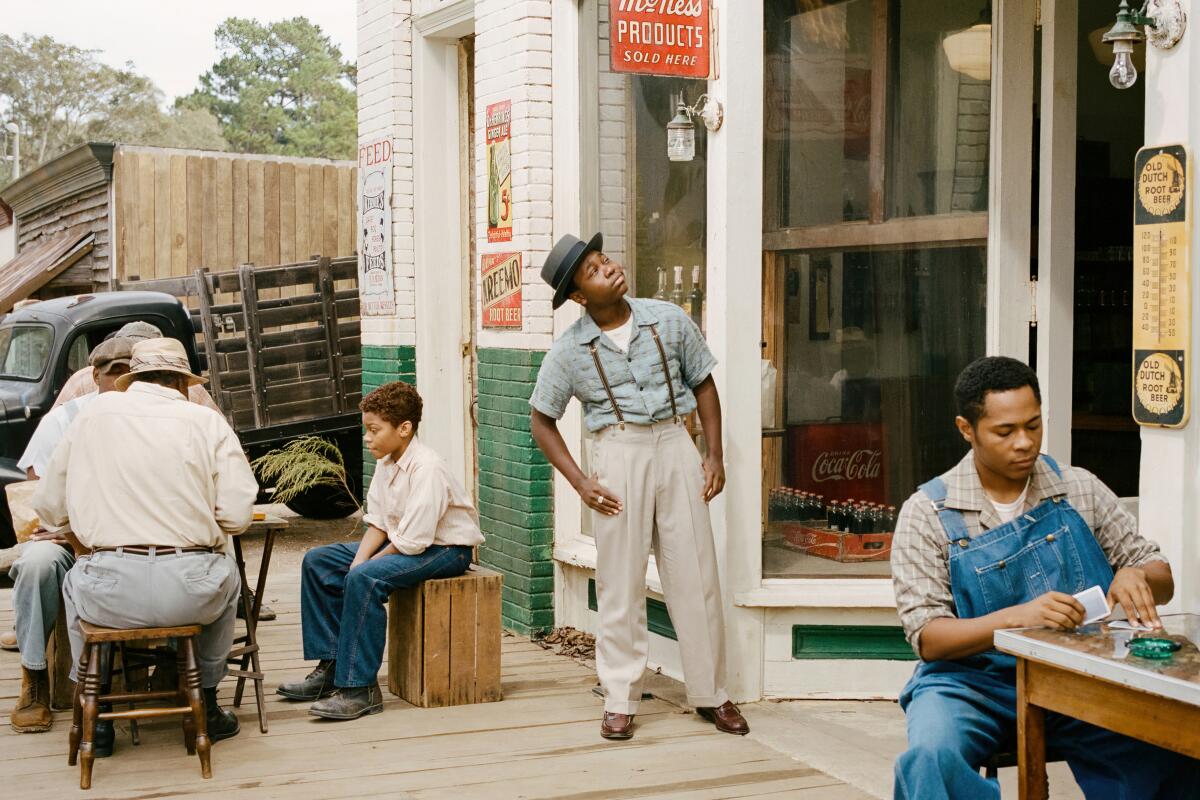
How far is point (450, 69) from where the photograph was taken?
30.7 feet

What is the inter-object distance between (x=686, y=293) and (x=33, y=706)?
11.2ft

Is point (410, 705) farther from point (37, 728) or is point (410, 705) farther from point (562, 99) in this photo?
point (562, 99)

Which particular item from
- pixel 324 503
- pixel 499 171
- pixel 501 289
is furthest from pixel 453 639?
pixel 324 503

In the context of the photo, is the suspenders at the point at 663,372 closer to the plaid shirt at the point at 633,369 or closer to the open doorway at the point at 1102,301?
the plaid shirt at the point at 633,369

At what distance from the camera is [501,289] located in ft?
26.3

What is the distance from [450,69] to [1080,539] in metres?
6.51

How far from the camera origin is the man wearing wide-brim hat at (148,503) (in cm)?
545

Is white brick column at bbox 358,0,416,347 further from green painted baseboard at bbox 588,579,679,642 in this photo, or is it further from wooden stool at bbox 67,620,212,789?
wooden stool at bbox 67,620,212,789

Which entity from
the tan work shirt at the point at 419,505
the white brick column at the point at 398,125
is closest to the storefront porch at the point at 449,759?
the tan work shirt at the point at 419,505

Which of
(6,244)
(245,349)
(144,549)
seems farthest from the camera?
(6,244)

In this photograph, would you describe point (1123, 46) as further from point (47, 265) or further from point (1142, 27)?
point (47, 265)

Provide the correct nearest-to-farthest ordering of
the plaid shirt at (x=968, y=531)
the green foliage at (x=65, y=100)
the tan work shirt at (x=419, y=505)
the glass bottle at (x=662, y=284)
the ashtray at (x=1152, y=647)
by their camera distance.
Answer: the ashtray at (x=1152, y=647)
the plaid shirt at (x=968, y=531)
the tan work shirt at (x=419, y=505)
the glass bottle at (x=662, y=284)
the green foliage at (x=65, y=100)

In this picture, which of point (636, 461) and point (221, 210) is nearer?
point (636, 461)

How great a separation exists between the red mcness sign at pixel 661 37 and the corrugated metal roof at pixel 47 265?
1139cm
